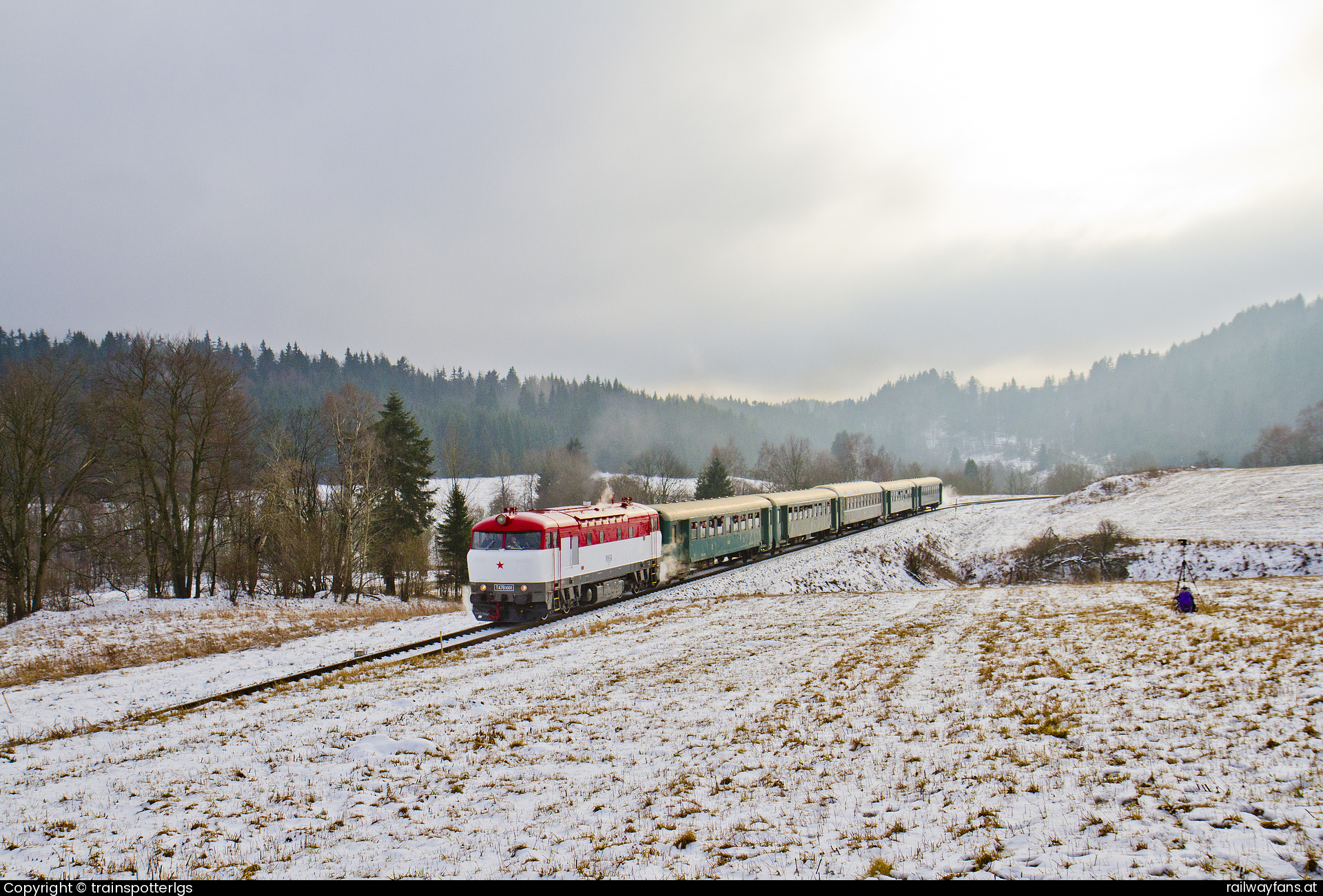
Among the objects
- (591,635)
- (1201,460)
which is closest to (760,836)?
(591,635)

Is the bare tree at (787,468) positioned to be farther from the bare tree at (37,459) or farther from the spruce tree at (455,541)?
the bare tree at (37,459)

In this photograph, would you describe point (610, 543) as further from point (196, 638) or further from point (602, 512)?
point (196, 638)

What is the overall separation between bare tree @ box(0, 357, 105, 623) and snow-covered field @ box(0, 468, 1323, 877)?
21918 millimetres

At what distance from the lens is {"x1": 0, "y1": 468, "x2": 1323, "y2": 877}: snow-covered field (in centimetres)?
546

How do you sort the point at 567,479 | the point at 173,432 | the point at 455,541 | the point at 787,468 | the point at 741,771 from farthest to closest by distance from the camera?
the point at 787,468, the point at 567,479, the point at 455,541, the point at 173,432, the point at 741,771

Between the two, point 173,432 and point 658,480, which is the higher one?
point 173,432

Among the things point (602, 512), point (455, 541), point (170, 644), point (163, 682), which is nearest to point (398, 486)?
point (455, 541)

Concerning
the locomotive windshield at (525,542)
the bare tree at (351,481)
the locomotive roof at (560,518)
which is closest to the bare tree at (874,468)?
the bare tree at (351,481)

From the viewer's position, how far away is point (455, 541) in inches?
1959

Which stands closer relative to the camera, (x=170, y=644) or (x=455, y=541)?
(x=170, y=644)

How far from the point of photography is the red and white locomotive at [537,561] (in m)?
20.2

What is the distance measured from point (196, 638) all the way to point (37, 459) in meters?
17.7

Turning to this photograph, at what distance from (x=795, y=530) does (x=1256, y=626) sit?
2762 cm
